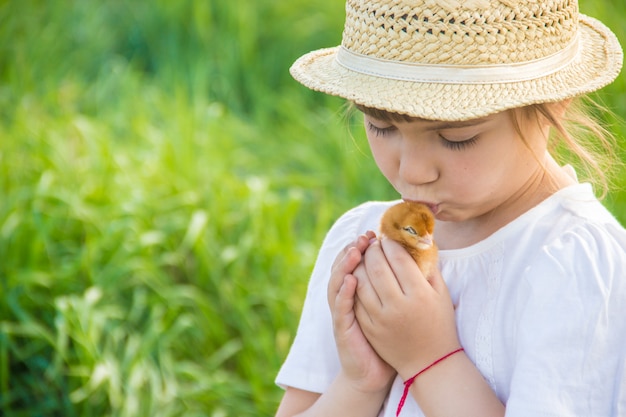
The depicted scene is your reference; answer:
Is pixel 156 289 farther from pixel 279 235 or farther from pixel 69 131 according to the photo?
pixel 69 131

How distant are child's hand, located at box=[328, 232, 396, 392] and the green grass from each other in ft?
2.77

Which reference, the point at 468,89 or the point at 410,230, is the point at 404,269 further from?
the point at 468,89

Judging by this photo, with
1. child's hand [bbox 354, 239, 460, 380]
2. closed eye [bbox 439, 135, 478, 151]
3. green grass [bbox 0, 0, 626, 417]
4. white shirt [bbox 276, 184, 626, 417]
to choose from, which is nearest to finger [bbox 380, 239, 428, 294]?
child's hand [bbox 354, 239, 460, 380]

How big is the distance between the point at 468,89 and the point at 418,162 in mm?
152

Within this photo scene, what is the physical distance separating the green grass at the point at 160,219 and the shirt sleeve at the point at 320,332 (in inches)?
23.7

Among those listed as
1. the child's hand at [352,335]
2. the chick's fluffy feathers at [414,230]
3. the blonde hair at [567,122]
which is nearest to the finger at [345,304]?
the child's hand at [352,335]

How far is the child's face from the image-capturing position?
149 cm

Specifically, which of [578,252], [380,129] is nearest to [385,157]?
[380,129]

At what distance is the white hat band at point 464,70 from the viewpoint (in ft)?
4.80

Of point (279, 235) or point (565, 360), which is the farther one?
point (279, 235)

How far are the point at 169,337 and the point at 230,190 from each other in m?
0.88

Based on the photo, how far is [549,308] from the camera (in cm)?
144

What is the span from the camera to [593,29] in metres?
1.75

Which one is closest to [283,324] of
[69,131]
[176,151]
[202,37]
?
[176,151]
